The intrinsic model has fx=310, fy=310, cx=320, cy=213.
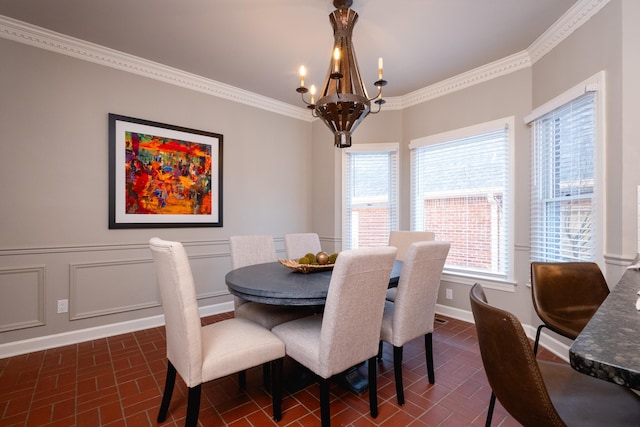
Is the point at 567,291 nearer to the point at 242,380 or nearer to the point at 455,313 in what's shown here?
the point at 455,313

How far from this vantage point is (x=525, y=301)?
2965 mm

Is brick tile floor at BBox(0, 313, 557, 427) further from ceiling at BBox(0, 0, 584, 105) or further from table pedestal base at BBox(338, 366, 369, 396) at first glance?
ceiling at BBox(0, 0, 584, 105)

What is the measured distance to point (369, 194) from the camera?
415cm

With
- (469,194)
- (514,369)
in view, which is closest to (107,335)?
(514,369)

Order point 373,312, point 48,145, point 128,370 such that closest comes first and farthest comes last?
point 373,312 → point 128,370 → point 48,145

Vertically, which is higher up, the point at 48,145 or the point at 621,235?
the point at 48,145

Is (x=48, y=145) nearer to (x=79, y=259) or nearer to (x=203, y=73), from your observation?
(x=79, y=259)

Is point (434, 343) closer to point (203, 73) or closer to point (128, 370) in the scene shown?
point (128, 370)

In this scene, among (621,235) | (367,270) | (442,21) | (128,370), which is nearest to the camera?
(367,270)

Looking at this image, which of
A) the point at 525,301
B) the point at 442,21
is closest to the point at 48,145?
the point at 442,21

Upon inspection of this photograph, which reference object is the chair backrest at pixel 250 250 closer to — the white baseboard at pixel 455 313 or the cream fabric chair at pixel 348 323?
the cream fabric chair at pixel 348 323

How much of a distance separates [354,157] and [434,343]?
2.45 metres

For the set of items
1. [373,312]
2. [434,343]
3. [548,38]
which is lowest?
[434,343]

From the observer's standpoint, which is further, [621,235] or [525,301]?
[525,301]
